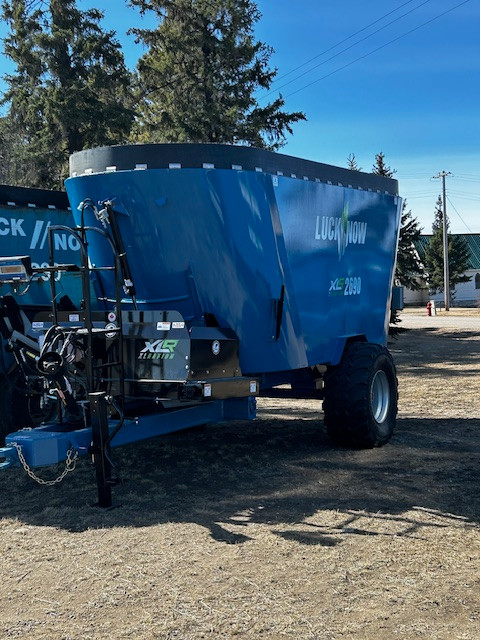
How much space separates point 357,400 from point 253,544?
2.91m

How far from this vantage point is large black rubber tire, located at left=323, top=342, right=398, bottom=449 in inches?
305

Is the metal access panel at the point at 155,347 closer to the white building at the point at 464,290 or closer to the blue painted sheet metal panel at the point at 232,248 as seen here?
the blue painted sheet metal panel at the point at 232,248

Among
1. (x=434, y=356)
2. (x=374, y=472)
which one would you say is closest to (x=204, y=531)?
(x=374, y=472)

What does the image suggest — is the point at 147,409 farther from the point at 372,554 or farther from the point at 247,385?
the point at 372,554

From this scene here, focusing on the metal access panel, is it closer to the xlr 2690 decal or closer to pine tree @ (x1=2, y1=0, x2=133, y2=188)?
the xlr 2690 decal

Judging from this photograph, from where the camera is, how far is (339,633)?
3.79m

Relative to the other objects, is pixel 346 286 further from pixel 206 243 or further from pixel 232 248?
pixel 206 243

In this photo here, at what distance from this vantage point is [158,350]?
6191mm

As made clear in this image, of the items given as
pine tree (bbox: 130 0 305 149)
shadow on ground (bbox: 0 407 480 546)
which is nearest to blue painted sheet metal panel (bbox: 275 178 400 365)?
shadow on ground (bbox: 0 407 480 546)

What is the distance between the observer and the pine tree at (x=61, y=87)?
1927 cm

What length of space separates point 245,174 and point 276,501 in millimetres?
2846

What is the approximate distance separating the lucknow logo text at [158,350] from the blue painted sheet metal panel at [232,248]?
0.61 meters

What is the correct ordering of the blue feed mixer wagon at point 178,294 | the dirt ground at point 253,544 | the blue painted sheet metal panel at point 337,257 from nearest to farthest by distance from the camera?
the dirt ground at point 253,544 → the blue feed mixer wagon at point 178,294 → the blue painted sheet metal panel at point 337,257

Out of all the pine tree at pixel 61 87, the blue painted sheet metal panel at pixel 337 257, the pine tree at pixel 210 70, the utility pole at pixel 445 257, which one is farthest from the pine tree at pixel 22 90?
the utility pole at pixel 445 257
